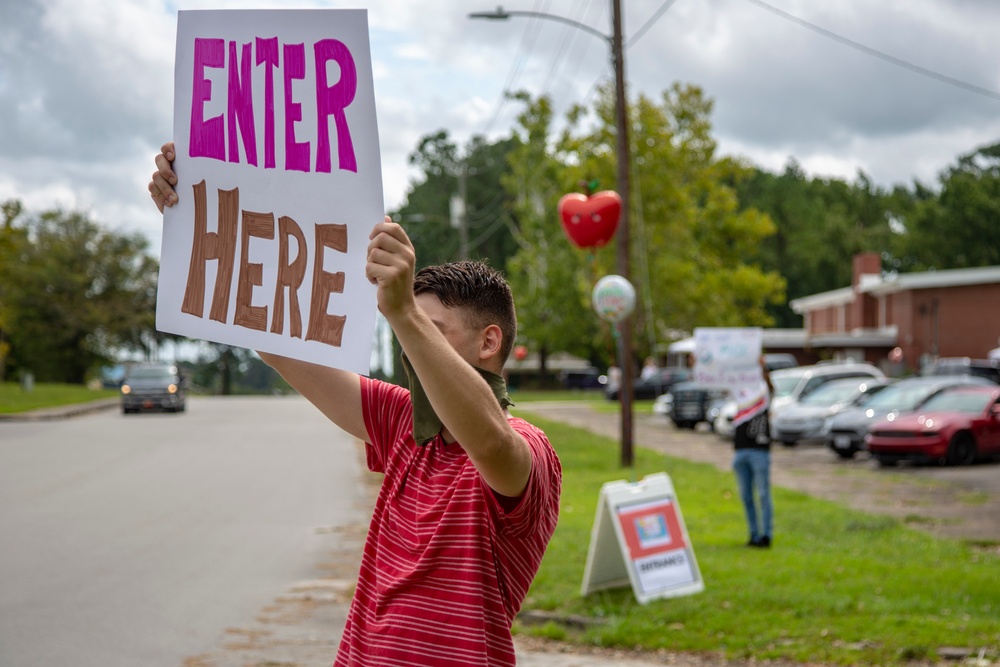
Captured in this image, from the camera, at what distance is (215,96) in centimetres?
268

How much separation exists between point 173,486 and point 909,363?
45.6 metres

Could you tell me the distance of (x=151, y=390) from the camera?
119 feet

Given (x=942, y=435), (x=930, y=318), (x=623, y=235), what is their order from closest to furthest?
(x=623, y=235) → (x=942, y=435) → (x=930, y=318)

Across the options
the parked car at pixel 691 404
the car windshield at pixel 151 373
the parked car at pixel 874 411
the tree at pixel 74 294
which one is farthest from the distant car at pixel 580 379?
the parked car at pixel 874 411

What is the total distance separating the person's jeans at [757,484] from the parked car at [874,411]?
12.9 m

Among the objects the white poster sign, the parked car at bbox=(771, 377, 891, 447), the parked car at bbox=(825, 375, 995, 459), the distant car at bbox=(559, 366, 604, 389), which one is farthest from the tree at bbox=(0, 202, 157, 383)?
the white poster sign

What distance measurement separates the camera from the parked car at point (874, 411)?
23.8m

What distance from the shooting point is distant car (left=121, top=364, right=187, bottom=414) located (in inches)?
1425

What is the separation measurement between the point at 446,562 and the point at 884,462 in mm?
21358

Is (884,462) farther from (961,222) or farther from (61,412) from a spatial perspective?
(961,222)

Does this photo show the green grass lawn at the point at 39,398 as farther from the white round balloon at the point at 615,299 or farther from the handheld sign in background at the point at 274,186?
the handheld sign in background at the point at 274,186

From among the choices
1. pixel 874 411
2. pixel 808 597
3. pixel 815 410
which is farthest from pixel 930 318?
pixel 808 597

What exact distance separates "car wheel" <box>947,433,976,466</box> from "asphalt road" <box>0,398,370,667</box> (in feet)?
37.3

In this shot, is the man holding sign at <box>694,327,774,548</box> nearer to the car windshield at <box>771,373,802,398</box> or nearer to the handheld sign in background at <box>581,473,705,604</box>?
the handheld sign in background at <box>581,473,705,604</box>
